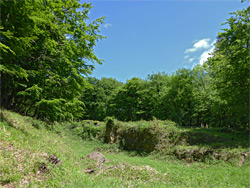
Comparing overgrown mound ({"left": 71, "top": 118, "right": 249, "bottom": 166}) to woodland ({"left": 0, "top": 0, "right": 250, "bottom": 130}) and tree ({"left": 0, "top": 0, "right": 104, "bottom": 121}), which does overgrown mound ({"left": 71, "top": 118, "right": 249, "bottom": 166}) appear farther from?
tree ({"left": 0, "top": 0, "right": 104, "bottom": 121})

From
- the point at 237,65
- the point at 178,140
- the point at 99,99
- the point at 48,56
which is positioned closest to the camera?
the point at 48,56

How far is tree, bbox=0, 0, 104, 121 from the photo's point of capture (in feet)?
26.3

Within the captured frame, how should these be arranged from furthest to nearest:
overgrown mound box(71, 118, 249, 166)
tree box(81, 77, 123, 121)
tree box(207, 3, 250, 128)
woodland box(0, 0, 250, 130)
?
tree box(81, 77, 123, 121)
tree box(207, 3, 250, 128)
overgrown mound box(71, 118, 249, 166)
woodland box(0, 0, 250, 130)

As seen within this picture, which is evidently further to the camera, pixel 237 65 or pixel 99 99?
pixel 99 99

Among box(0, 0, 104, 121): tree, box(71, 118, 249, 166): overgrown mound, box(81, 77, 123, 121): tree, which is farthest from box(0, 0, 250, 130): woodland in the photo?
box(81, 77, 123, 121): tree

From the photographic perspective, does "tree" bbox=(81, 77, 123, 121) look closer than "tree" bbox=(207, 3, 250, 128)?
No

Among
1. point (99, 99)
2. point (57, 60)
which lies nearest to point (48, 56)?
point (57, 60)

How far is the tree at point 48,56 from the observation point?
8.02 m

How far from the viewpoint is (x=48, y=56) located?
11336mm

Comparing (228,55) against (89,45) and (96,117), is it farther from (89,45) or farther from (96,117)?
(96,117)

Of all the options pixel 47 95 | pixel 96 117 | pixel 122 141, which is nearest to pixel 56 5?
pixel 47 95

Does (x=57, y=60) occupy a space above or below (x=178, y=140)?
above

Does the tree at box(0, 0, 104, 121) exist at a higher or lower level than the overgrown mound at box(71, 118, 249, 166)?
higher

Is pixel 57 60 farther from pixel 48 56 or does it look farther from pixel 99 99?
pixel 99 99
